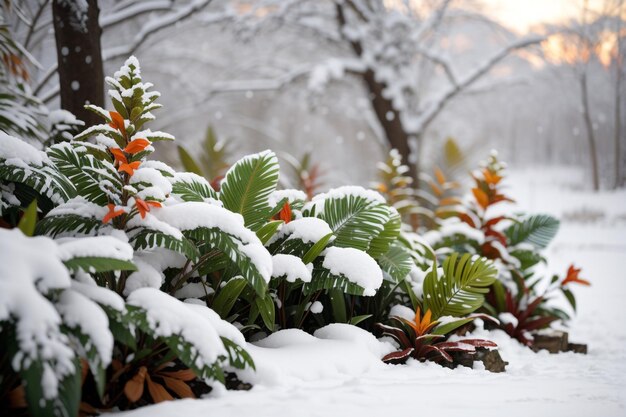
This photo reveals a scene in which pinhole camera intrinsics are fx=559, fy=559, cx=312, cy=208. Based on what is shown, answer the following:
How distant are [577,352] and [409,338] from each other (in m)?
1.53

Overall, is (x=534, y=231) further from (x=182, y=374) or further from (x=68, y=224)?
(x=68, y=224)

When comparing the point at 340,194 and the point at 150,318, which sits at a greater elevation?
the point at 340,194

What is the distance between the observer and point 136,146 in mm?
2047

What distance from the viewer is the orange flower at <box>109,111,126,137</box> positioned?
2.05 m

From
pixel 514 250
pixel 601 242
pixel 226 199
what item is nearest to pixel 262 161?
pixel 226 199

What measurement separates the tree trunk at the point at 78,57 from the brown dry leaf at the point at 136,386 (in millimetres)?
2027

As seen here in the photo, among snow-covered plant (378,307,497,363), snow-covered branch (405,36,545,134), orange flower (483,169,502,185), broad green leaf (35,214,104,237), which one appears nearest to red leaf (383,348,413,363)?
snow-covered plant (378,307,497,363)

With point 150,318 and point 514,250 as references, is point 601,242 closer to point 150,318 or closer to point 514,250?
point 514,250

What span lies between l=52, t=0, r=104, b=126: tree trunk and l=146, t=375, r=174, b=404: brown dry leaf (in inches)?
81.1

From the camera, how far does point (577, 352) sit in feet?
11.8

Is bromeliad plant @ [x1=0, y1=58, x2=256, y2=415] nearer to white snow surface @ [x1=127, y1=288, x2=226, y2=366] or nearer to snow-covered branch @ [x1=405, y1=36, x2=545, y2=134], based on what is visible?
white snow surface @ [x1=127, y1=288, x2=226, y2=366]

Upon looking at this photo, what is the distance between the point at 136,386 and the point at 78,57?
2.34 meters

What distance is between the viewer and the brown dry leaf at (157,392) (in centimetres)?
187

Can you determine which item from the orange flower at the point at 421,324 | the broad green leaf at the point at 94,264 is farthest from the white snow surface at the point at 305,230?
the broad green leaf at the point at 94,264
